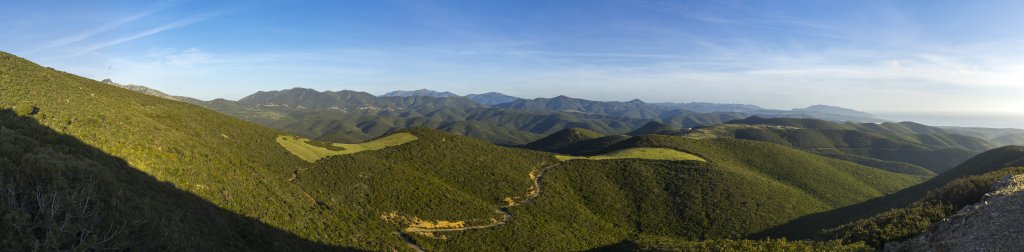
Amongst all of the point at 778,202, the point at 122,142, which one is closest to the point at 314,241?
the point at 122,142

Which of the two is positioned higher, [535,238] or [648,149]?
[648,149]

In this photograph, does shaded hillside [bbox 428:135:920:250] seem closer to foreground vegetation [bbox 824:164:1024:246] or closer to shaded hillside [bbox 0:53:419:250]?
shaded hillside [bbox 0:53:419:250]

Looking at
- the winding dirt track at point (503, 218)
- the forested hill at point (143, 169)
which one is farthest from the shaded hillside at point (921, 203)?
the forested hill at point (143, 169)

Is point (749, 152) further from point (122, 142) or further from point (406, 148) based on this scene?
point (122, 142)

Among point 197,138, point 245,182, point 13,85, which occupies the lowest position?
point 245,182

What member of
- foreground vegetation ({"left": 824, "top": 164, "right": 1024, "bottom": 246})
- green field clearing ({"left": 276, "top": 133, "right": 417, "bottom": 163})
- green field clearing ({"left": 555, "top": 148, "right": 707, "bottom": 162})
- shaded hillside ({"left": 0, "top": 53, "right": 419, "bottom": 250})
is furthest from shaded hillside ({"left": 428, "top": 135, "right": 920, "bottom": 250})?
foreground vegetation ({"left": 824, "top": 164, "right": 1024, "bottom": 246})

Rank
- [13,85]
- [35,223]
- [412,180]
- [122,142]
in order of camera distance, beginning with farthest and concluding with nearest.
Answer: [412,180], [13,85], [122,142], [35,223]

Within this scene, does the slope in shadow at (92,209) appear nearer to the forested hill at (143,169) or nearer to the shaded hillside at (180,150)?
the forested hill at (143,169)
